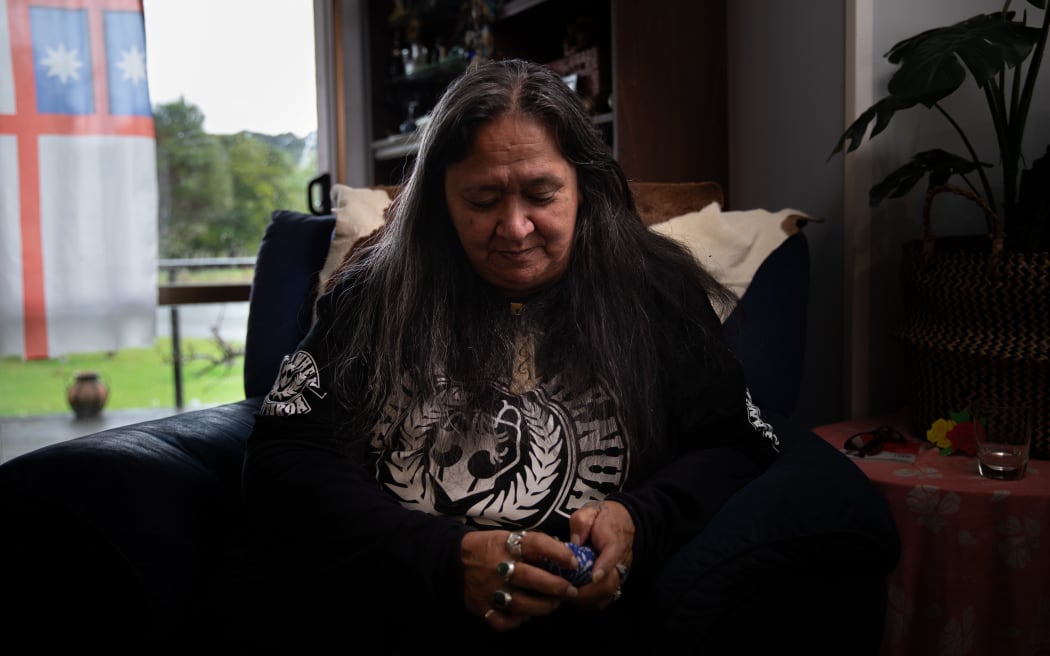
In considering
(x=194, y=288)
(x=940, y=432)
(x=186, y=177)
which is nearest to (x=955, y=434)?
(x=940, y=432)

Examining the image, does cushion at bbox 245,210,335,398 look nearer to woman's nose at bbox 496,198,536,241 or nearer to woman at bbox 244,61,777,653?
woman at bbox 244,61,777,653

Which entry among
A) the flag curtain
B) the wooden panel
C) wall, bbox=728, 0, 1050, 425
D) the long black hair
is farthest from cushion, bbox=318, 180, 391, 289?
the flag curtain

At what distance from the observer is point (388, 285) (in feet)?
4.04

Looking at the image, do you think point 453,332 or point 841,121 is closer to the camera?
point 453,332

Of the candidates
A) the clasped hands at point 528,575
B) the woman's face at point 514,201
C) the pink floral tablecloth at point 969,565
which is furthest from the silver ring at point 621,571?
the pink floral tablecloth at point 969,565

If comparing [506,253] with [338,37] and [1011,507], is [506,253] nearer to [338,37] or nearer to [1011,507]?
[1011,507]

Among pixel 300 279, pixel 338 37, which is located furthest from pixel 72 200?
pixel 300 279

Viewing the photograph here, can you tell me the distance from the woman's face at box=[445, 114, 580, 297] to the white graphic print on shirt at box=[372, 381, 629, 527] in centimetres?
18

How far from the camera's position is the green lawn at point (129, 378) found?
2838mm

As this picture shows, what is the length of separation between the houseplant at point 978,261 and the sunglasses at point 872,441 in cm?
6

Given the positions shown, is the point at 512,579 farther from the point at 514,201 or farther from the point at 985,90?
the point at 985,90

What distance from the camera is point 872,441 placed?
1503 millimetres

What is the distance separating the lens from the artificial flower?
1.44m

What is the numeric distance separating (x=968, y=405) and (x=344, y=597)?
44.1 inches
